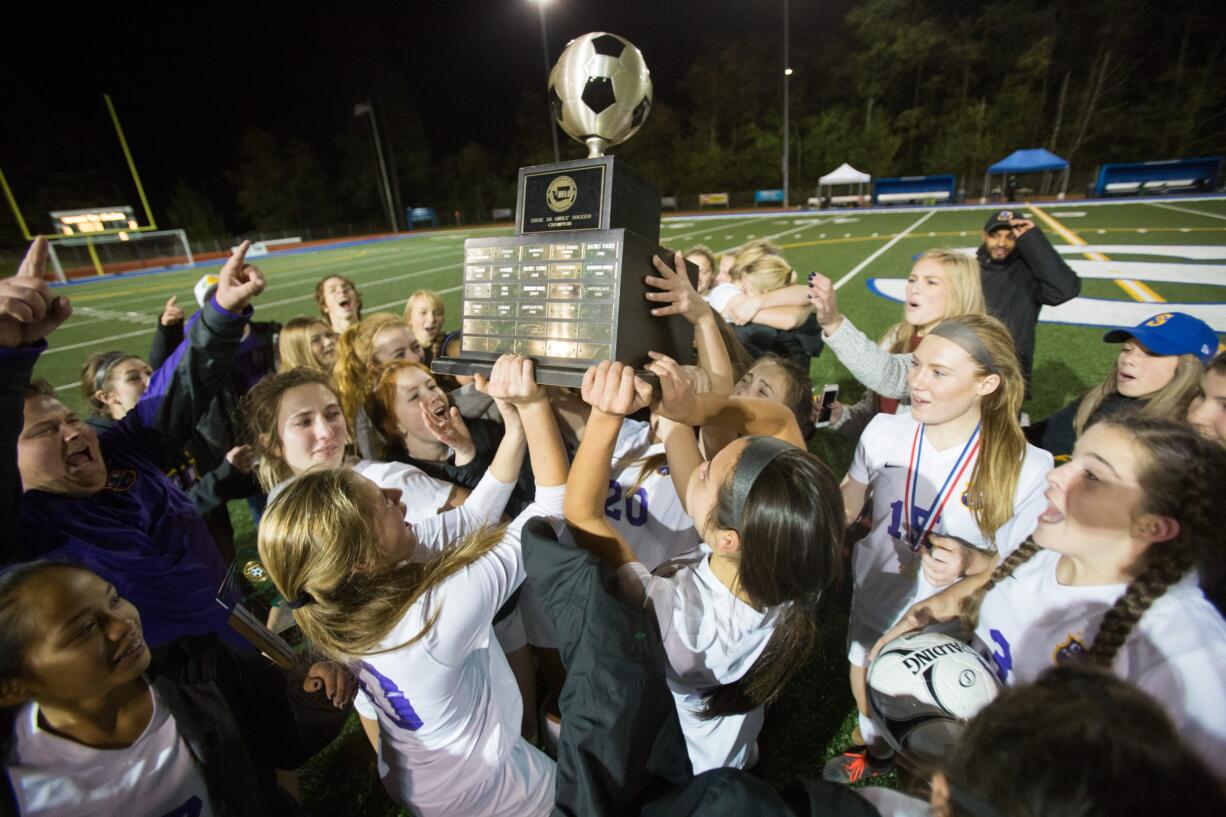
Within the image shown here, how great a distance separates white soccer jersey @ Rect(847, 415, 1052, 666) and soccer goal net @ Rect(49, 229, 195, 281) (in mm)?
35229

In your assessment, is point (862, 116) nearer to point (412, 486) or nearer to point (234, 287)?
point (234, 287)

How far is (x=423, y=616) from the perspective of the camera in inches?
60.7

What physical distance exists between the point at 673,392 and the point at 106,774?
1832mm

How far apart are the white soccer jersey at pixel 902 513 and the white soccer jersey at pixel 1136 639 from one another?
15.5 inches

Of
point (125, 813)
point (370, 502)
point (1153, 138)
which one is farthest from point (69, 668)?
point (1153, 138)

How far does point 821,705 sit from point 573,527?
1858mm

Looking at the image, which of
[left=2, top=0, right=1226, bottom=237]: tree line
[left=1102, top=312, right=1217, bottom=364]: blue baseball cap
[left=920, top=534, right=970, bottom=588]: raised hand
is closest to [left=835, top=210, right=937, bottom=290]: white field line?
[left=1102, top=312, right=1217, bottom=364]: blue baseball cap

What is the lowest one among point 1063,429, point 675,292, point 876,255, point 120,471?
point 876,255

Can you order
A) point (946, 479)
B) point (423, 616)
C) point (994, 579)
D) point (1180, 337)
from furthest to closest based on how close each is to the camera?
1. point (1180, 337)
2. point (946, 479)
3. point (994, 579)
4. point (423, 616)

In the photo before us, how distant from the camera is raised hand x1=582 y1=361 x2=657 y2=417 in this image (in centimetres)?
162

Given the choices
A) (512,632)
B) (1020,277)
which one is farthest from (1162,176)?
(512,632)

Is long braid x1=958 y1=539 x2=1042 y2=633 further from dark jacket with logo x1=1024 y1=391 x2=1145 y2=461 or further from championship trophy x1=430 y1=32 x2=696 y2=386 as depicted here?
dark jacket with logo x1=1024 y1=391 x2=1145 y2=461

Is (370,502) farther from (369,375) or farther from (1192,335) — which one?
(1192,335)

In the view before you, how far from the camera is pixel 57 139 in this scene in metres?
37.4
